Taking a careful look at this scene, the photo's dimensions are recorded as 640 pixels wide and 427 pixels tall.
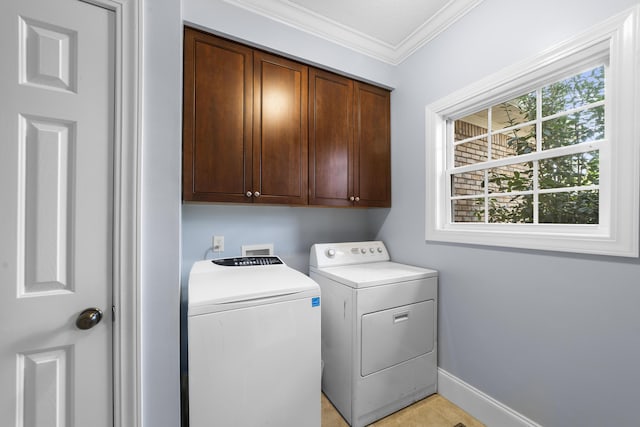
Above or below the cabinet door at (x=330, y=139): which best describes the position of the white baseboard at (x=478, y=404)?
below

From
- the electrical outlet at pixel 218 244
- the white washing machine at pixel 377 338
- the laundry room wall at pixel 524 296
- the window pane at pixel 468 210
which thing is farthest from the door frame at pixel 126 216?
the window pane at pixel 468 210

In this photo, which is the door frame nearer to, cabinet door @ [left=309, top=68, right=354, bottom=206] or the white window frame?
A: cabinet door @ [left=309, top=68, right=354, bottom=206]

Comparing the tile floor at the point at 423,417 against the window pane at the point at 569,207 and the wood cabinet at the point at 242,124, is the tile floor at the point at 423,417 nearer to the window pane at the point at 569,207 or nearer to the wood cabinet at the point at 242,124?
the window pane at the point at 569,207

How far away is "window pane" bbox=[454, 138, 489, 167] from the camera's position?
1.83m

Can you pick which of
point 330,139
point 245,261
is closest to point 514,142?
point 330,139

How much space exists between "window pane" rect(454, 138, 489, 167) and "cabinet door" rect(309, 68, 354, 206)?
0.81 metres

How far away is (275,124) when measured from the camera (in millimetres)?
1756

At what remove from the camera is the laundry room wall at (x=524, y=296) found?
1.11 m

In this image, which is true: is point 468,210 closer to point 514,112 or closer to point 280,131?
point 514,112

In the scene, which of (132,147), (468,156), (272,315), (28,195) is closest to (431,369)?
(272,315)

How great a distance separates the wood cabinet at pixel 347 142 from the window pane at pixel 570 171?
1.05 meters

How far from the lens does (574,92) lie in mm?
1321

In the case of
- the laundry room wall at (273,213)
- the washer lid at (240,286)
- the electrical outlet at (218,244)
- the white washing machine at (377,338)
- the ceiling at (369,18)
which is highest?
the ceiling at (369,18)

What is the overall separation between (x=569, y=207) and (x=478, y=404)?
1286 mm
